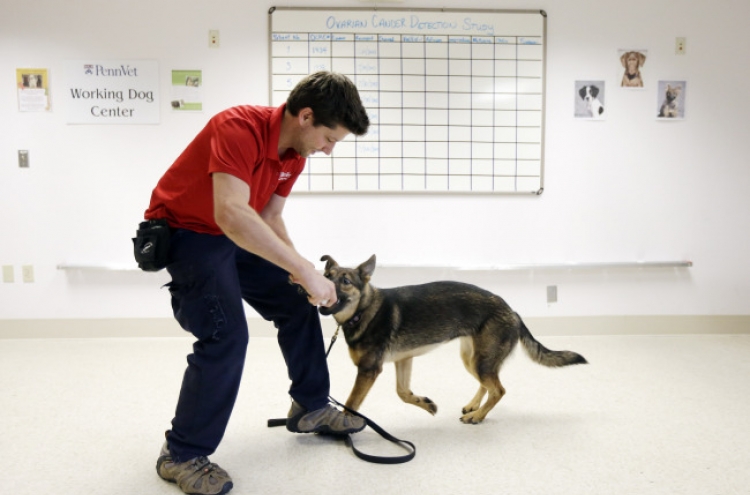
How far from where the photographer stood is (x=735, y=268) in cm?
430

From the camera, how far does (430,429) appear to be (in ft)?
8.36

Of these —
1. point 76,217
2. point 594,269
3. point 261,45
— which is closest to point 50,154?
point 76,217

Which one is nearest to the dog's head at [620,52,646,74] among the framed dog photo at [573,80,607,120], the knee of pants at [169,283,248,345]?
the framed dog photo at [573,80,607,120]

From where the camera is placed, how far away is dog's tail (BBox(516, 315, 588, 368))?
259 cm

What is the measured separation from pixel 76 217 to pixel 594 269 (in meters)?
3.71

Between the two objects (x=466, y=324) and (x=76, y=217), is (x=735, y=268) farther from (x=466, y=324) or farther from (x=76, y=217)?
(x=76, y=217)

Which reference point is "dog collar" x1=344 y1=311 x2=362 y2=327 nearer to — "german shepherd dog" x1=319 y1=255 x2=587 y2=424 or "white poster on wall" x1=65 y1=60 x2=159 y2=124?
"german shepherd dog" x1=319 y1=255 x2=587 y2=424

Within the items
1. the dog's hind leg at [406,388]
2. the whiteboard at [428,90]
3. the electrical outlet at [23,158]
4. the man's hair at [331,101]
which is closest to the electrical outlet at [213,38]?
the whiteboard at [428,90]

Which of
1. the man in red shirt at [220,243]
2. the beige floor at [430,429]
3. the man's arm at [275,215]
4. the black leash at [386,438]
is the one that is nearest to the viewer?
the man in red shirt at [220,243]

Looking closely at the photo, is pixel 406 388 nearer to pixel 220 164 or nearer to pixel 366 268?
pixel 366 268

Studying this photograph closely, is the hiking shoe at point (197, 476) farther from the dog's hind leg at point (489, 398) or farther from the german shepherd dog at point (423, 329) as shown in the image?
the dog's hind leg at point (489, 398)

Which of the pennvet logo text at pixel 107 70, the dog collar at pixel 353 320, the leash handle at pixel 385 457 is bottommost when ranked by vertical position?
the leash handle at pixel 385 457

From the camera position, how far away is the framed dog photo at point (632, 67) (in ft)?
13.6

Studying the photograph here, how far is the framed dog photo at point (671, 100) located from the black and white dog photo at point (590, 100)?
42 centimetres
